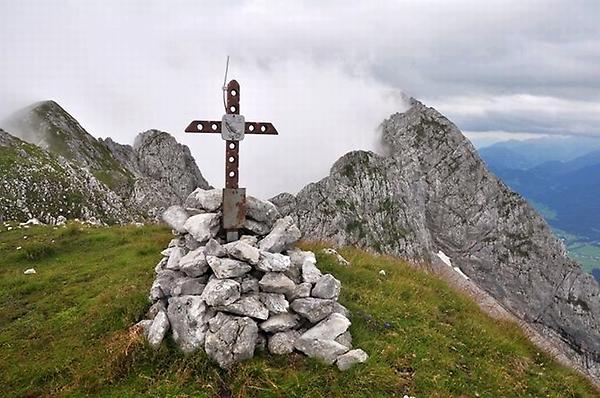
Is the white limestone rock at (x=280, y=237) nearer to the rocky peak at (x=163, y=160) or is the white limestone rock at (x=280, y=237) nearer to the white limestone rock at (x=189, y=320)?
the white limestone rock at (x=189, y=320)

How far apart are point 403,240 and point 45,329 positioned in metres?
131

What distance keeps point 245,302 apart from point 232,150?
4.02 m

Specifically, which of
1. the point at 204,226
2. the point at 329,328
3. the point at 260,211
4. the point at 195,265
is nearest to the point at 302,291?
the point at 329,328

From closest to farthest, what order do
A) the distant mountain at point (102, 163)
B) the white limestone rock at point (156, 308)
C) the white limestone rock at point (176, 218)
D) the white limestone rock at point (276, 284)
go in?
the white limestone rock at point (276, 284)
the white limestone rock at point (156, 308)
the white limestone rock at point (176, 218)
the distant mountain at point (102, 163)

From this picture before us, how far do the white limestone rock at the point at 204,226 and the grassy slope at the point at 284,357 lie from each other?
7.50 ft

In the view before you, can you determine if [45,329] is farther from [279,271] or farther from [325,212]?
[325,212]

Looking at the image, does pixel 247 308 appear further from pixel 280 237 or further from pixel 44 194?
pixel 44 194

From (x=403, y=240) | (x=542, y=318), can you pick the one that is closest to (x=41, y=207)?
(x=403, y=240)

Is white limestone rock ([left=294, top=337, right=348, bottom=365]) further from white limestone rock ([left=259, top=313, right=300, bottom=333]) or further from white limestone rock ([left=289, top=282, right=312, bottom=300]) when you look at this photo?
white limestone rock ([left=289, top=282, right=312, bottom=300])

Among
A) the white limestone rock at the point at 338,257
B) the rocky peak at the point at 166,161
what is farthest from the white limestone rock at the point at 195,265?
the rocky peak at the point at 166,161

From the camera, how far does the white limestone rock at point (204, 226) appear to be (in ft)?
41.8

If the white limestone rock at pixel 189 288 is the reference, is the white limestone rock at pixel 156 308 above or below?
below

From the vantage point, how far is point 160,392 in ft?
32.1

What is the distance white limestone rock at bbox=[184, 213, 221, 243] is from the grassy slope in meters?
2.29
